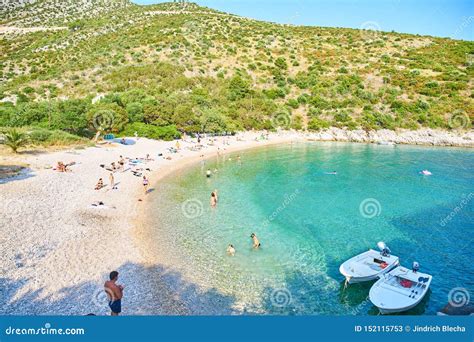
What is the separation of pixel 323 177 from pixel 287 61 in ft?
176

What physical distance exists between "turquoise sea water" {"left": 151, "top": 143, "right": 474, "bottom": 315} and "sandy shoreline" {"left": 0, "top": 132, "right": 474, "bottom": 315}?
57.8 inches

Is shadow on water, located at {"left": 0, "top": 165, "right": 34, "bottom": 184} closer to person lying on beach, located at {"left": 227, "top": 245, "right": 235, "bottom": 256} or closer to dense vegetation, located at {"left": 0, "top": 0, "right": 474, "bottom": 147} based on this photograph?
dense vegetation, located at {"left": 0, "top": 0, "right": 474, "bottom": 147}

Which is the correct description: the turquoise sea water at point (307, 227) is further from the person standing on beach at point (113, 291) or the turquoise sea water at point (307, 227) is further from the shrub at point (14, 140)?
the shrub at point (14, 140)

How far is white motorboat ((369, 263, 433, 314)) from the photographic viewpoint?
1114 cm

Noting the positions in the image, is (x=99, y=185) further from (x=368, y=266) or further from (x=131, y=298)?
(x=368, y=266)

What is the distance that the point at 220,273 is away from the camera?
13711 millimetres

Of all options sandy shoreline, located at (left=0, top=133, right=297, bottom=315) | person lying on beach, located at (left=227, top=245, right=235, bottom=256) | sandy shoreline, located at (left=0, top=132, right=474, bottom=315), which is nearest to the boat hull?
person lying on beach, located at (left=227, top=245, right=235, bottom=256)

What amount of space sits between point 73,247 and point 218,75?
60.1 metres

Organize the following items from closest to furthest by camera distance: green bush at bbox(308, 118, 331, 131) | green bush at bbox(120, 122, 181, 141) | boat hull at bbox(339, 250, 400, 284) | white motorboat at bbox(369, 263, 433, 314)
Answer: white motorboat at bbox(369, 263, 433, 314) → boat hull at bbox(339, 250, 400, 284) → green bush at bbox(120, 122, 181, 141) → green bush at bbox(308, 118, 331, 131)

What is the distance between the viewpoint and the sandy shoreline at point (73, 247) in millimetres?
10828

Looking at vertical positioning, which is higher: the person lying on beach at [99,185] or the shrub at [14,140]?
the shrub at [14,140]

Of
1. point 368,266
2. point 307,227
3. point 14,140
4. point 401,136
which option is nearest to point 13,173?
point 14,140

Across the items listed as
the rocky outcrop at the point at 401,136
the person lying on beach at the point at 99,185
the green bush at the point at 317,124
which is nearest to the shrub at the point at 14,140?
the person lying on beach at the point at 99,185

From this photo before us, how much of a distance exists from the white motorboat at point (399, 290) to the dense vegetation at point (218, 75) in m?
33.5
